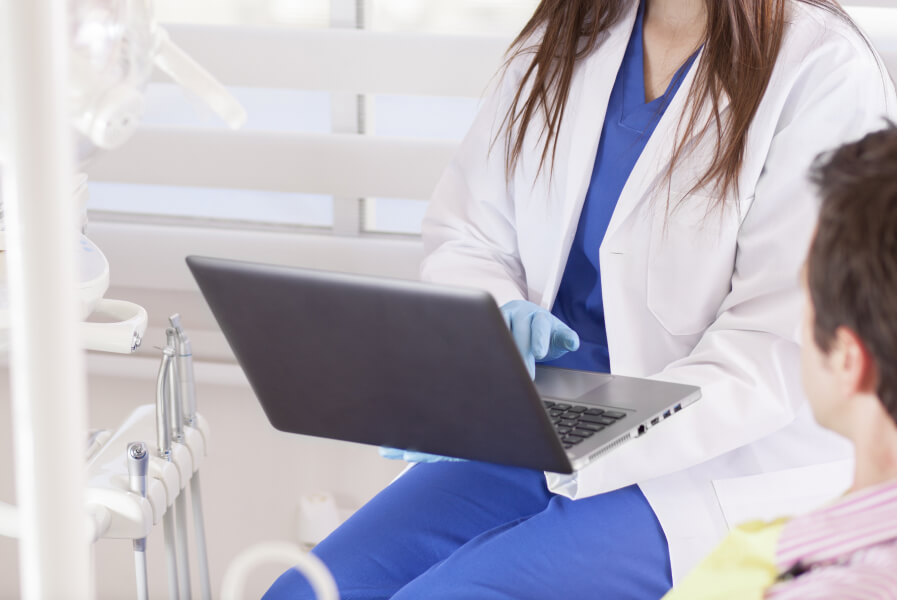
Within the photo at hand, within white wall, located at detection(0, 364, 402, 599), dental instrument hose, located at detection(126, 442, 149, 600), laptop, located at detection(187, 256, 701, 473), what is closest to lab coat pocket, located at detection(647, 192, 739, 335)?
laptop, located at detection(187, 256, 701, 473)

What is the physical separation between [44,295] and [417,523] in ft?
2.85

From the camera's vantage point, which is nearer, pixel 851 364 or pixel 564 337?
pixel 851 364

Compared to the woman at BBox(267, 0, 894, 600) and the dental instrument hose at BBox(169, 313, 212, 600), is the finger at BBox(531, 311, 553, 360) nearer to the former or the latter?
the woman at BBox(267, 0, 894, 600)

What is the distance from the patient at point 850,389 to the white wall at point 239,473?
4.10ft

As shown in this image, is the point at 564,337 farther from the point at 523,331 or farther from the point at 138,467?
the point at 138,467

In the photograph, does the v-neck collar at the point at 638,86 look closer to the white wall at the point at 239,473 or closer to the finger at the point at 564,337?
the finger at the point at 564,337

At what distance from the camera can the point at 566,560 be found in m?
1.05

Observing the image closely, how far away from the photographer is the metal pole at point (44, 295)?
365 millimetres

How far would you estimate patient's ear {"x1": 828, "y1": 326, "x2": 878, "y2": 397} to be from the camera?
2.00 ft

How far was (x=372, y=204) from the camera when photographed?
1.85 meters

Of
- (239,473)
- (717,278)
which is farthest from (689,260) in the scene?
(239,473)

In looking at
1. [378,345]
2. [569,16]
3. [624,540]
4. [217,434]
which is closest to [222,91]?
[378,345]

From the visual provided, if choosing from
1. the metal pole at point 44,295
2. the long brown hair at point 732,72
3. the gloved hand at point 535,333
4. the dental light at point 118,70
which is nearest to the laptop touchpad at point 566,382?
the gloved hand at point 535,333

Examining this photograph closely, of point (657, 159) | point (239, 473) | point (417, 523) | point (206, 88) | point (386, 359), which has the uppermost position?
point (206, 88)
